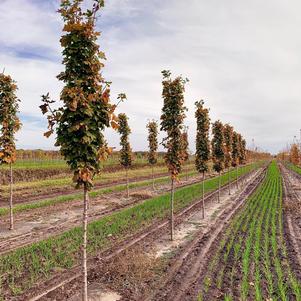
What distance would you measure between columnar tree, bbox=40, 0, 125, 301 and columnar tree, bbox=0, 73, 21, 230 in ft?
32.6

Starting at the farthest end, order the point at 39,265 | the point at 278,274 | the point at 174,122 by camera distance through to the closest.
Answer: the point at 174,122, the point at 39,265, the point at 278,274

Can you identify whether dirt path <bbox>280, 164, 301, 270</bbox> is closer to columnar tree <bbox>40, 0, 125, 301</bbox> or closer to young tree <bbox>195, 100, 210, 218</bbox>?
young tree <bbox>195, 100, 210, 218</bbox>

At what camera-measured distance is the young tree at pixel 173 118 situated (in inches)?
660

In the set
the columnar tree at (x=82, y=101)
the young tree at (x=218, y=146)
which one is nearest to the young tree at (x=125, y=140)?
the young tree at (x=218, y=146)

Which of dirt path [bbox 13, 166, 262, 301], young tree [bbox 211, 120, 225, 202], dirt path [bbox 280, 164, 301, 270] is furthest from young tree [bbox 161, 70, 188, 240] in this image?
young tree [bbox 211, 120, 225, 202]

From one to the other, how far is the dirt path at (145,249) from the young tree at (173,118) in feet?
4.55

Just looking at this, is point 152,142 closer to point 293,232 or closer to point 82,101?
point 293,232

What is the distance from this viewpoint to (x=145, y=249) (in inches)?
586

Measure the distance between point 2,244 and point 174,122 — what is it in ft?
34.5

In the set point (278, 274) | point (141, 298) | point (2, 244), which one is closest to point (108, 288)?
point (141, 298)

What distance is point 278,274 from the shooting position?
455 inches

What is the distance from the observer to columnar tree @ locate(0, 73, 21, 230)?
17156mm

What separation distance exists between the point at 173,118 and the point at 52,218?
11188mm

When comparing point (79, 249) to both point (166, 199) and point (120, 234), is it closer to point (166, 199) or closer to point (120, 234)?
point (120, 234)
